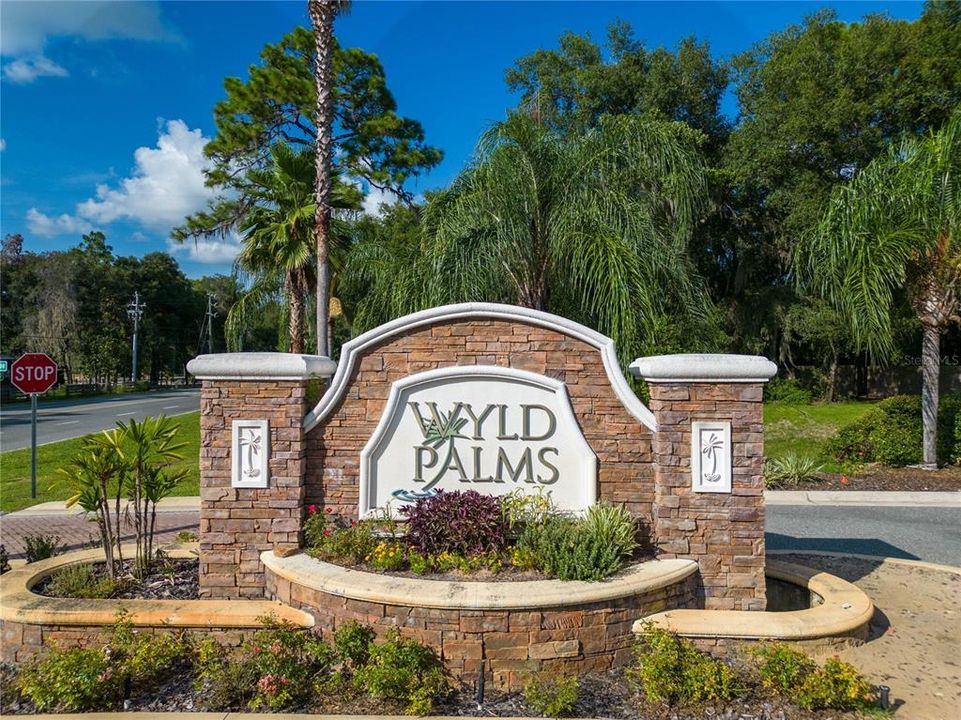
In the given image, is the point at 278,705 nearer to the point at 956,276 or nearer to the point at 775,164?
the point at 956,276

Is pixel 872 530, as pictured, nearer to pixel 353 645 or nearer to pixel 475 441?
pixel 475 441

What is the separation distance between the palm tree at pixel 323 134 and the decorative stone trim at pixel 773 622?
8794 millimetres

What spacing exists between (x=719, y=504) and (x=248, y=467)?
12.7ft

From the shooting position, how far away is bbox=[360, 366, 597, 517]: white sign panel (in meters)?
5.12

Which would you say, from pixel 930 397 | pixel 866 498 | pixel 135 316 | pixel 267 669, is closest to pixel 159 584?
pixel 267 669

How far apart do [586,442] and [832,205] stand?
8786 mm

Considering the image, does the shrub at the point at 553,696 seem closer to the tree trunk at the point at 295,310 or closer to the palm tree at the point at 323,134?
the palm tree at the point at 323,134

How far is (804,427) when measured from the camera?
57.0ft

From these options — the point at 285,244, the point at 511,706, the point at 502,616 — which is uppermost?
the point at 285,244

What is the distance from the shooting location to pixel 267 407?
16.6 ft

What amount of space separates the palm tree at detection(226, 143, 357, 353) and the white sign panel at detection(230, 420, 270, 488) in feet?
30.3

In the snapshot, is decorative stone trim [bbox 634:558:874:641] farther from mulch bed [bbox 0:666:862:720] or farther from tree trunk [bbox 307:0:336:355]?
tree trunk [bbox 307:0:336:355]

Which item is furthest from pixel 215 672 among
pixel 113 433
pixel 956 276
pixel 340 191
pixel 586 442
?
pixel 340 191

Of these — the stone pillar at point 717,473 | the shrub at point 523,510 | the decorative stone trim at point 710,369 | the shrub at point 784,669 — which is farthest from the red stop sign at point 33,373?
the shrub at point 784,669
